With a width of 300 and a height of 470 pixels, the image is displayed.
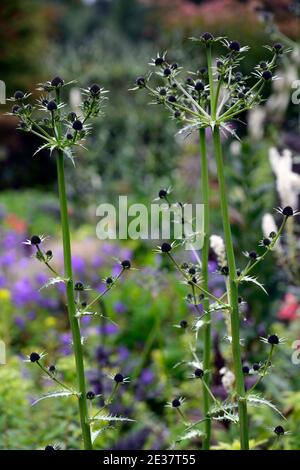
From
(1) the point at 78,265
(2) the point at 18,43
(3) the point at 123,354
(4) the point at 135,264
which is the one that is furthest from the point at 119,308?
(2) the point at 18,43

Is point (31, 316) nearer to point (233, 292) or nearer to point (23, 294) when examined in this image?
point (23, 294)

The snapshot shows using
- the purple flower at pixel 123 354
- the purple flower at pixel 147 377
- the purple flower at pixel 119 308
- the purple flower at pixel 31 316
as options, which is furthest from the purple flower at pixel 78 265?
the purple flower at pixel 147 377

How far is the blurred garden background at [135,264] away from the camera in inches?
130

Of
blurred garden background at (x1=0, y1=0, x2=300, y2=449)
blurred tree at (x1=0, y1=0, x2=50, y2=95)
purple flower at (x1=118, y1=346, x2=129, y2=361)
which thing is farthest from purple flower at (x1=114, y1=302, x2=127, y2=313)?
blurred tree at (x1=0, y1=0, x2=50, y2=95)

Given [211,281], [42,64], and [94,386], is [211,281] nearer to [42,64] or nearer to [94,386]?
[94,386]

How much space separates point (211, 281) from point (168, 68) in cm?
288

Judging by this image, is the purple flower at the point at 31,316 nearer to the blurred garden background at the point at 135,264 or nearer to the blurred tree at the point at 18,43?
the blurred garden background at the point at 135,264

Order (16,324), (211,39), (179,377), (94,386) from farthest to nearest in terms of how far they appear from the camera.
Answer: (16,324) < (179,377) < (94,386) < (211,39)

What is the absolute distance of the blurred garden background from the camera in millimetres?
3303

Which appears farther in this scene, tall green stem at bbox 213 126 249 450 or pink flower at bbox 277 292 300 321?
pink flower at bbox 277 292 300 321

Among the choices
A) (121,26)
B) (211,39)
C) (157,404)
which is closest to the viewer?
(211,39)

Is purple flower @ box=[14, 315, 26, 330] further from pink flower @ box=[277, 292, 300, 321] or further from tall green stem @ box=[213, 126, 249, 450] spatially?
tall green stem @ box=[213, 126, 249, 450]

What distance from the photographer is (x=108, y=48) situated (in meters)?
21.3

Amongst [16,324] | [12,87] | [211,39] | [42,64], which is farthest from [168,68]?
[42,64]
